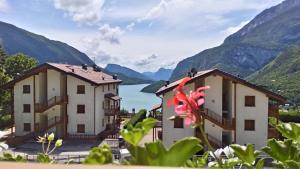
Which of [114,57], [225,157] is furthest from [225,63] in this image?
[225,157]

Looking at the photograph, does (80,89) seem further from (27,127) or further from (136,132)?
(136,132)

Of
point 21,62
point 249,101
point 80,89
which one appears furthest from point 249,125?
point 21,62

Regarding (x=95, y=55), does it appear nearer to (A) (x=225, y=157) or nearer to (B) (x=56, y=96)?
(A) (x=225, y=157)

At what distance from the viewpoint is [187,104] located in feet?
1.55

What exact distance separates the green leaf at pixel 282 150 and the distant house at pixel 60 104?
968 cm

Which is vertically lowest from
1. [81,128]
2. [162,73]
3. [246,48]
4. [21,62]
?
[81,128]

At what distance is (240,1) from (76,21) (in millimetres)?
710

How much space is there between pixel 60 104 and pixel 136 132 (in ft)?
37.1

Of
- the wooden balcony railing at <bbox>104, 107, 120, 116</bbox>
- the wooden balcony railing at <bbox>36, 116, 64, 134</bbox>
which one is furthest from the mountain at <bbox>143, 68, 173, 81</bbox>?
the wooden balcony railing at <bbox>36, 116, 64, 134</bbox>

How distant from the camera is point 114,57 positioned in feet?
6.59

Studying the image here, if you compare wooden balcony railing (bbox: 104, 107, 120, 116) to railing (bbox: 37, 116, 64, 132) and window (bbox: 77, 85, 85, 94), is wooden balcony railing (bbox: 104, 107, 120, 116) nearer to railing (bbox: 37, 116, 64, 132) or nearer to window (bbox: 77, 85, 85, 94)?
window (bbox: 77, 85, 85, 94)

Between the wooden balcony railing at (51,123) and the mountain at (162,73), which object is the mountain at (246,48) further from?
Result: the wooden balcony railing at (51,123)

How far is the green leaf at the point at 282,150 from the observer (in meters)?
0.55

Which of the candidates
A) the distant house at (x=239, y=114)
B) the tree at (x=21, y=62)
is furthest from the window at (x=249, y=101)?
the tree at (x=21, y=62)
